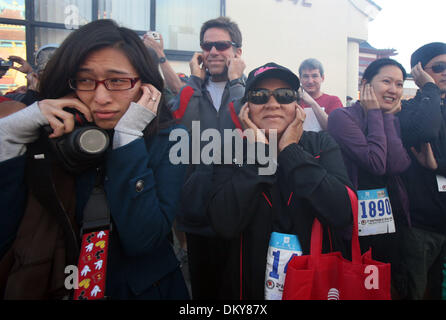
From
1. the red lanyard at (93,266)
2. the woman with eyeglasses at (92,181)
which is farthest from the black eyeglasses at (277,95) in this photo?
the red lanyard at (93,266)

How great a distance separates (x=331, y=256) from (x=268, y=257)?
0.31m

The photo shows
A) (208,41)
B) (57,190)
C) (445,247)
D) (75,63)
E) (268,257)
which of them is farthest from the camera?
(208,41)

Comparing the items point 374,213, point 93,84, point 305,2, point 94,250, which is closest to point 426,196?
point 374,213

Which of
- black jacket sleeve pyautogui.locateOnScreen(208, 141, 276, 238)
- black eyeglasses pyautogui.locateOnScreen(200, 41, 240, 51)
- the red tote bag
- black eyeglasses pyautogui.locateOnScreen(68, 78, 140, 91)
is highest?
black eyeglasses pyautogui.locateOnScreen(200, 41, 240, 51)

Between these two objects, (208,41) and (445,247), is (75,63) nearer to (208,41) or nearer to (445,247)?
(208,41)

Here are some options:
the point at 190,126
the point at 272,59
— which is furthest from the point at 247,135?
the point at 272,59

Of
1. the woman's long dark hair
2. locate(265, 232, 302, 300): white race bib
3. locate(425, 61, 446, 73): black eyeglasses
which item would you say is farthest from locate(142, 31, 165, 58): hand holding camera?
locate(425, 61, 446, 73): black eyeglasses

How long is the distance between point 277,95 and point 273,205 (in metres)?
0.69

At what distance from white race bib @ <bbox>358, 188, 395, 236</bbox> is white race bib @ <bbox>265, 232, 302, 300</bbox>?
2.60ft

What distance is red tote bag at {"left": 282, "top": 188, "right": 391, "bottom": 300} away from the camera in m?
1.17

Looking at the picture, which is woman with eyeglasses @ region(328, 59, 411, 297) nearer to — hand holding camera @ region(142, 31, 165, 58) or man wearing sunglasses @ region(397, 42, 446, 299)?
man wearing sunglasses @ region(397, 42, 446, 299)

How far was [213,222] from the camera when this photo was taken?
138cm

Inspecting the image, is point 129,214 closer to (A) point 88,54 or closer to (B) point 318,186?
(A) point 88,54

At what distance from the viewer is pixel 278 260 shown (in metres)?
1.28
